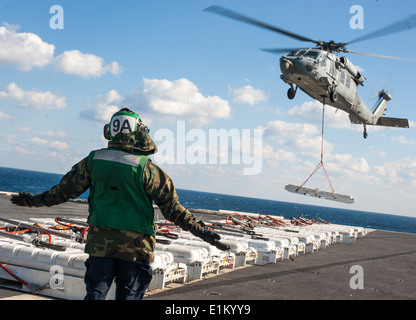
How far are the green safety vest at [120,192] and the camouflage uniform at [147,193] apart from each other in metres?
0.08

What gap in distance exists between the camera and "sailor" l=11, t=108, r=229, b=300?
14.7ft

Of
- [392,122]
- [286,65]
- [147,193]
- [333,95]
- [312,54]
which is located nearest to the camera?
[147,193]

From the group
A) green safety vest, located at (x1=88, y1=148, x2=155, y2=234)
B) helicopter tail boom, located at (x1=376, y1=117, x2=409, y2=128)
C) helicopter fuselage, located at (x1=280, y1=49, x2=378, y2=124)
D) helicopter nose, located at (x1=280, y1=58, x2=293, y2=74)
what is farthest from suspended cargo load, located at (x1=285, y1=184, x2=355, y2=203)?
green safety vest, located at (x1=88, y1=148, x2=155, y2=234)

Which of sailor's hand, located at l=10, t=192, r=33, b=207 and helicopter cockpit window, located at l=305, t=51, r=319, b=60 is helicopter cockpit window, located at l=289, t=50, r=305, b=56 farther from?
sailor's hand, located at l=10, t=192, r=33, b=207

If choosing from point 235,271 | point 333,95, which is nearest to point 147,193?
point 235,271

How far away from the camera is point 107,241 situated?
14.9ft

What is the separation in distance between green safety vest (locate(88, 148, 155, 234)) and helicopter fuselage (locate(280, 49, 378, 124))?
17.2 metres

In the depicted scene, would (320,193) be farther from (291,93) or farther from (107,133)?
A: (107,133)

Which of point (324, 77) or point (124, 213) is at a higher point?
point (324, 77)

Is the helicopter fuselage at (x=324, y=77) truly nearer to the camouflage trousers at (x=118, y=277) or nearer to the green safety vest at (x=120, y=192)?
the green safety vest at (x=120, y=192)

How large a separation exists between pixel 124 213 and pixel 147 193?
322mm

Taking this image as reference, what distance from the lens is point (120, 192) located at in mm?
4594

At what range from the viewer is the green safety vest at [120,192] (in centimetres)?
457

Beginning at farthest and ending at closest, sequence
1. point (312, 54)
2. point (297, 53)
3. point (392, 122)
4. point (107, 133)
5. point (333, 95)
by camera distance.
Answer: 1. point (392, 122)
2. point (333, 95)
3. point (297, 53)
4. point (312, 54)
5. point (107, 133)
